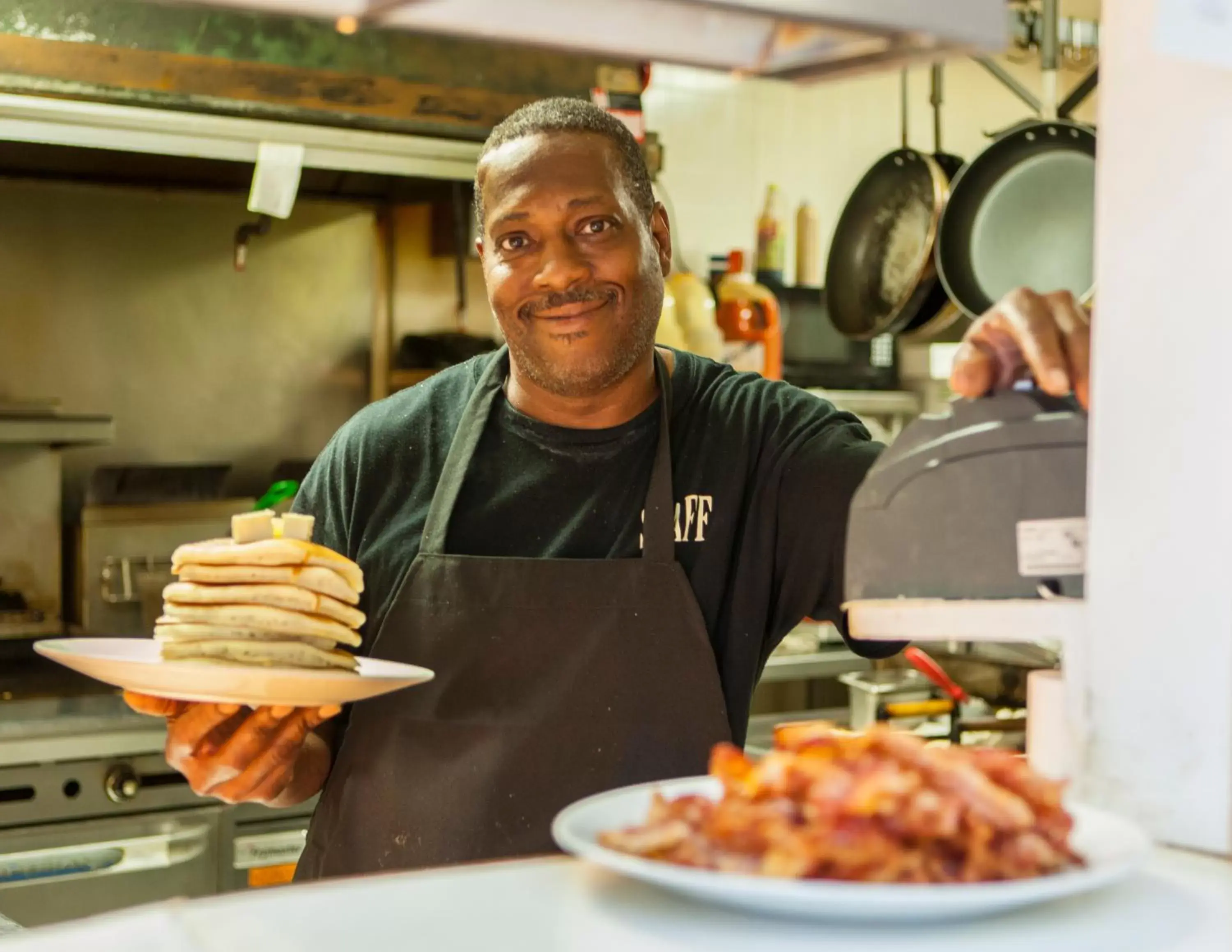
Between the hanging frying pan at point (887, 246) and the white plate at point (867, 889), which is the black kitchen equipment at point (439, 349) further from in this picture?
the white plate at point (867, 889)

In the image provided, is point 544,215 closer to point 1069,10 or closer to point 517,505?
point 517,505

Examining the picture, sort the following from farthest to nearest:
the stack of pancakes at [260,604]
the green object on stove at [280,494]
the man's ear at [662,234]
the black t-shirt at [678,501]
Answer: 1. the green object on stove at [280,494]
2. the man's ear at [662,234]
3. the black t-shirt at [678,501]
4. the stack of pancakes at [260,604]

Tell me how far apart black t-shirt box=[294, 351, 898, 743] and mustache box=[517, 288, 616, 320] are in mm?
154

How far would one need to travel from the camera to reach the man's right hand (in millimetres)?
1722

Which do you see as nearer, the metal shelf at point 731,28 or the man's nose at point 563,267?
the metal shelf at point 731,28

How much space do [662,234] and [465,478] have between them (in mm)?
464

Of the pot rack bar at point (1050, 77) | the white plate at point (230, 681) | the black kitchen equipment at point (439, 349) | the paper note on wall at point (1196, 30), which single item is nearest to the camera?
the paper note on wall at point (1196, 30)

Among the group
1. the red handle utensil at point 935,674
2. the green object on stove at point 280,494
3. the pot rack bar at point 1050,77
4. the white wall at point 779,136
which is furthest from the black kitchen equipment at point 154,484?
the pot rack bar at point 1050,77

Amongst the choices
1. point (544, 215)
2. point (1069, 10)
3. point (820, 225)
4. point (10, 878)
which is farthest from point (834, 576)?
point (1069, 10)

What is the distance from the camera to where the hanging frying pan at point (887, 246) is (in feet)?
12.5

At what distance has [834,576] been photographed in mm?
1951

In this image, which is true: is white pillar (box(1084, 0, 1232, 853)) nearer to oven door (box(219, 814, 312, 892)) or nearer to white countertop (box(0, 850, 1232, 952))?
white countertop (box(0, 850, 1232, 952))

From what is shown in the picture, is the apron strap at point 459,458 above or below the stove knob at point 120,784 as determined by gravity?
above

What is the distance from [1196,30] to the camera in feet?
3.21
